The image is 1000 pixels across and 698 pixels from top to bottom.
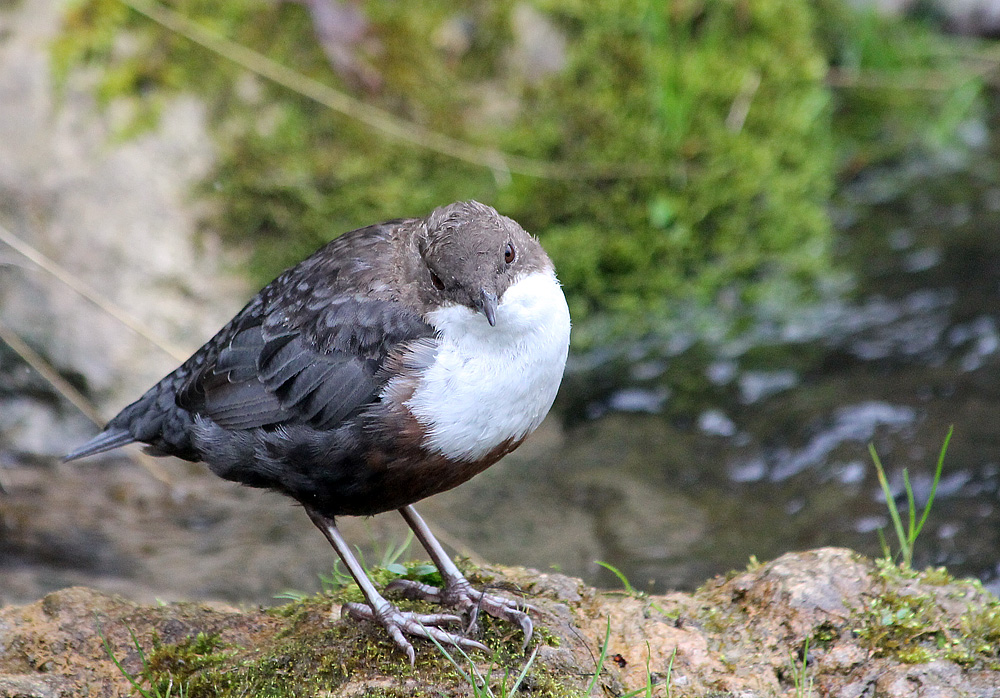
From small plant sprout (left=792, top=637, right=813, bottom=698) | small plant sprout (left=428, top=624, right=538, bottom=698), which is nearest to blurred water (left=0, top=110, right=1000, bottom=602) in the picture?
small plant sprout (left=792, top=637, right=813, bottom=698)

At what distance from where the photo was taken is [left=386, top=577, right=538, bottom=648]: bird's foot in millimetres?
2928

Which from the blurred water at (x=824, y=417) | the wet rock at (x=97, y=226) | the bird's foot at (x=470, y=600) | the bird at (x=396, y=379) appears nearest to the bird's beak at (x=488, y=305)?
the bird at (x=396, y=379)

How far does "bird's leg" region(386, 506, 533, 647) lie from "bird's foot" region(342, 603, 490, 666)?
10 cm

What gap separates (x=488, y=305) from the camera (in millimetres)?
2740

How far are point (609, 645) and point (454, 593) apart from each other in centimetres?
53

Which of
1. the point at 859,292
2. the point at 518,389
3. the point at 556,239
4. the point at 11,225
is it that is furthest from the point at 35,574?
the point at 859,292

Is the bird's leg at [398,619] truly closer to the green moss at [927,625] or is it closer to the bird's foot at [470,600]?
the bird's foot at [470,600]

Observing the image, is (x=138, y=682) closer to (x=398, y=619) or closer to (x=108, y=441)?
(x=398, y=619)

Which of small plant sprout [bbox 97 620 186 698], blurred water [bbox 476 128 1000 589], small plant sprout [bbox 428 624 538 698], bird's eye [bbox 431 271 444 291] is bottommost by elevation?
small plant sprout [bbox 97 620 186 698]

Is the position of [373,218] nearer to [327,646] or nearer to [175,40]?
[175,40]

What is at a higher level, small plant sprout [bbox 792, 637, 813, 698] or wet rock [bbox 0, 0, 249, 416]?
wet rock [bbox 0, 0, 249, 416]

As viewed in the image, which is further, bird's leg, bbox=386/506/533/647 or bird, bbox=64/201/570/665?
bird's leg, bbox=386/506/533/647

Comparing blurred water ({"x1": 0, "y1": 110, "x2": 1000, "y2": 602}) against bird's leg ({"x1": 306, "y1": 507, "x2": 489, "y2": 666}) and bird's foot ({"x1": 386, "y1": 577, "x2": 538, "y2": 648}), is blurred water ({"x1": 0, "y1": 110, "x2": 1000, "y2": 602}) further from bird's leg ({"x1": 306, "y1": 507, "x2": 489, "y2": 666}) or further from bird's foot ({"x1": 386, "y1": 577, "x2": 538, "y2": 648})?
bird's leg ({"x1": 306, "y1": 507, "x2": 489, "y2": 666})

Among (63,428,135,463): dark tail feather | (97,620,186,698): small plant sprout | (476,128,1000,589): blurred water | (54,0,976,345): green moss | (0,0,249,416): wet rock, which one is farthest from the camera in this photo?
(54,0,976,345): green moss
